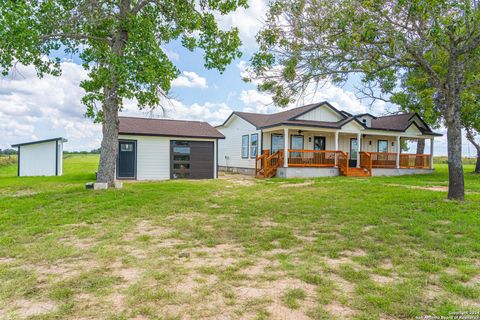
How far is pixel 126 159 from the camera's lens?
14.8 meters

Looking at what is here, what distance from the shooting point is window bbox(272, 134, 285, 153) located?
712 inches

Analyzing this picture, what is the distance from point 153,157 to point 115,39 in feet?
22.1

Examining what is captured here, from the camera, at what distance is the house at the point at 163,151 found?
1490 centimetres

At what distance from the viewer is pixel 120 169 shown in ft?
48.4

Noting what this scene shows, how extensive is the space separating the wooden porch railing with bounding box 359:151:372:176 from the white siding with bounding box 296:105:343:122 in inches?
104

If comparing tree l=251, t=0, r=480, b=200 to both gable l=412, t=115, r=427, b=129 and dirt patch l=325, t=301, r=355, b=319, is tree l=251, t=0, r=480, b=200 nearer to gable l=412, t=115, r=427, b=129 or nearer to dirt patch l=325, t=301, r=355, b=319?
dirt patch l=325, t=301, r=355, b=319

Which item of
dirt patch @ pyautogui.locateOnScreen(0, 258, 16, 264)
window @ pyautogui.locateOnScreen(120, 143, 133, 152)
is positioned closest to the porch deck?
window @ pyautogui.locateOnScreen(120, 143, 133, 152)

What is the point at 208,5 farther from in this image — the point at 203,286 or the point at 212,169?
the point at 203,286

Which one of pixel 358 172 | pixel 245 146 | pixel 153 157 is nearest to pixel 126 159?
pixel 153 157

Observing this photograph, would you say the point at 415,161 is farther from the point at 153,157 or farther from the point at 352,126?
the point at 153,157

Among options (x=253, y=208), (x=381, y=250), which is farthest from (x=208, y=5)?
(x=381, y=250)

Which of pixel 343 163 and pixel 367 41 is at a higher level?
pixel 367 41

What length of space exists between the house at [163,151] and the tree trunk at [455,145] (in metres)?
10.6

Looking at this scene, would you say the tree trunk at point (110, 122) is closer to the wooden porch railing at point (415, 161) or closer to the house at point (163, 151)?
the house at point (163, 151)
